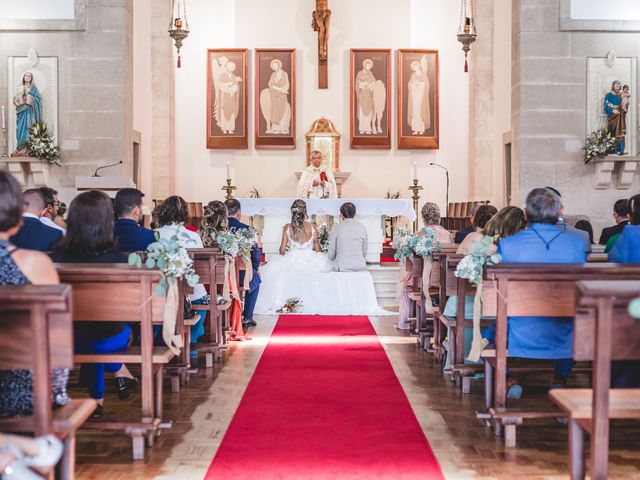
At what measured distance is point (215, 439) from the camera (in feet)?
13.9

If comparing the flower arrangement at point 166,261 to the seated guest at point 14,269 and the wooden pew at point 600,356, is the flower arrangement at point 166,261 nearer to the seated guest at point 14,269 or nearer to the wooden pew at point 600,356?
the seated guest at point 14,269

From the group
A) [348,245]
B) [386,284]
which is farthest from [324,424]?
[386,284]

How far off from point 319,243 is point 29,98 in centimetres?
415

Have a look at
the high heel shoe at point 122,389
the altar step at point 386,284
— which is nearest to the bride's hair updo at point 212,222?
the high heel shoe at point 122,389

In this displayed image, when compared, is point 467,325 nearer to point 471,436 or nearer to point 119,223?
point 471,436

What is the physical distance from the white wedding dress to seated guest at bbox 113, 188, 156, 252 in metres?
4.20

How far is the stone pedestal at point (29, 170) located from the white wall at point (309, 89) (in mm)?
5087

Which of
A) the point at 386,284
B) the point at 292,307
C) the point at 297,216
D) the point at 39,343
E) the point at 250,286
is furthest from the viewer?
the point at 386,284

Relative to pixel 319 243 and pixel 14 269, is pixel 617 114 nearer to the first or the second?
pixel 319 243

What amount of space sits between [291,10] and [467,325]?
11425 millimetres

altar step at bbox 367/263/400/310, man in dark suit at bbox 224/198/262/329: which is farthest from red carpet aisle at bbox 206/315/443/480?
altar step at bbox 367/263/400/310

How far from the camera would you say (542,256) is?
14.6 feet

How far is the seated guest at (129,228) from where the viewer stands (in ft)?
17.2

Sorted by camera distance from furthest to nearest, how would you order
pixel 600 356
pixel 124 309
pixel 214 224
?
1. pixel 214 224
2. pixel 124 309
3. pixel 600 356
